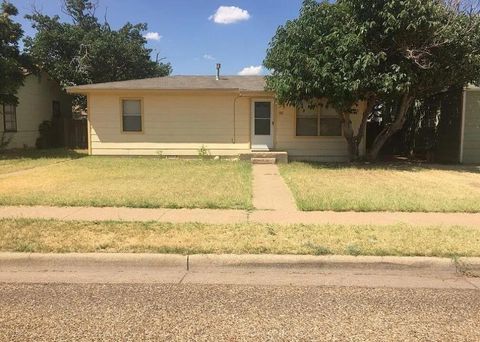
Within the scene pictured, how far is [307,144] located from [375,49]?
4.83 meters

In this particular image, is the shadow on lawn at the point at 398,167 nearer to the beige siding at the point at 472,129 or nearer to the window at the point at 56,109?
the beige siding at the point at 472,129

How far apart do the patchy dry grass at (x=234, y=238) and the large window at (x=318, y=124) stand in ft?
36.1

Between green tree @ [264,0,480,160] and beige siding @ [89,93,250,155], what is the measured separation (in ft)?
10.6

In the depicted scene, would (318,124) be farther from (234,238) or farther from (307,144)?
(234,238)

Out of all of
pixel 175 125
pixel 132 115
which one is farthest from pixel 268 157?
pixel 132 115

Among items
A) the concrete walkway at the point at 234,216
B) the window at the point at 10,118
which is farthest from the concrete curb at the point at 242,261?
the window at the point at 10,118

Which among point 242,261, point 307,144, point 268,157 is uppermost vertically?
point 307,144

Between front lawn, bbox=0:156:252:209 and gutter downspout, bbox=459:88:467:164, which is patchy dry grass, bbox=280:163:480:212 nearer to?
front lawn, bbox=0:156:252:209

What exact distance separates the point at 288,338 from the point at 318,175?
9.70 m

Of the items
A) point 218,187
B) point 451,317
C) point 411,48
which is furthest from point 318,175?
point 451,317

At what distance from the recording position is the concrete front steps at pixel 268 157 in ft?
54.4

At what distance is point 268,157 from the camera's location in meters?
16.6

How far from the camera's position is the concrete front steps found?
16.6 meters

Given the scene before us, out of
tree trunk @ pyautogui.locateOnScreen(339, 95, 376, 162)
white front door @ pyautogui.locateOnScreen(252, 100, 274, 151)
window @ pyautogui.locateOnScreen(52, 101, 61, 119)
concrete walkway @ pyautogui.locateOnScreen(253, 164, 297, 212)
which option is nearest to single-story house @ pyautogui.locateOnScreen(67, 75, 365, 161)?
white front door @ pyautogui.locateOnScreen(252, 100, 274, 151)
